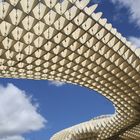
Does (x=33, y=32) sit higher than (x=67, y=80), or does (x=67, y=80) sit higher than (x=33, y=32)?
(x=67, y=80)

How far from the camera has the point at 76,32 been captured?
84.7ft

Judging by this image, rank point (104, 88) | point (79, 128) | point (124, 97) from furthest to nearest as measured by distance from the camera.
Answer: point (79, 128) < point (124, 97) < point (104, 88)

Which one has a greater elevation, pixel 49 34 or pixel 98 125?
pixel 98 125

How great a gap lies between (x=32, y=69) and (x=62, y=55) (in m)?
4.30

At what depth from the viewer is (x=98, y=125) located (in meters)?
64.1

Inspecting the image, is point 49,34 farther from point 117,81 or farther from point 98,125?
point 98,125

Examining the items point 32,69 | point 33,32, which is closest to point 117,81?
point 32,69

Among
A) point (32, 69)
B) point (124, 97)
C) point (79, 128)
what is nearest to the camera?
point (32, 69)

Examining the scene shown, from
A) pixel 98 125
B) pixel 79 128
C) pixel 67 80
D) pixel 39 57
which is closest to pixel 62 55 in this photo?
pixel 39 57

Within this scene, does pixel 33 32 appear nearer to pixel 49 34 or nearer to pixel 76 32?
pixel 49 34

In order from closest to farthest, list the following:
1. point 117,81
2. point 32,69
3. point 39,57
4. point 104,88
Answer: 1. point 39,57
2. point 32,69
3. point 117,81
4. point 104,88

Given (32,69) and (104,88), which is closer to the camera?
(32,69)

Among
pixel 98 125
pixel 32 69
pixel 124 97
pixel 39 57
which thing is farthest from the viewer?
pixel 98 125

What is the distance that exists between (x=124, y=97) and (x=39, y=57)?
18.2 m
